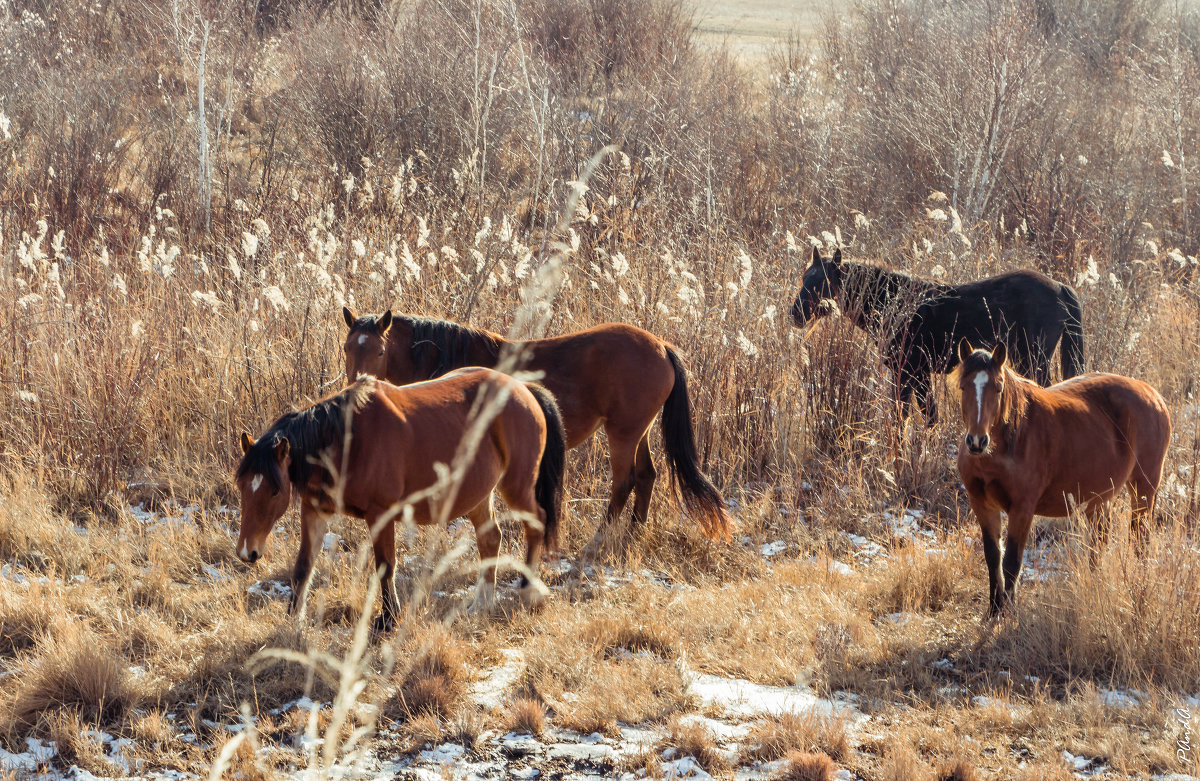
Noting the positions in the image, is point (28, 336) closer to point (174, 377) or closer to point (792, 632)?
→ point (174, 377)

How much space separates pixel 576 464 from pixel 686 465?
963mm

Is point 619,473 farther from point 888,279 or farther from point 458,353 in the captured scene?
point 888,279

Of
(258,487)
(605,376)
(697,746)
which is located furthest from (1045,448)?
(258,487)

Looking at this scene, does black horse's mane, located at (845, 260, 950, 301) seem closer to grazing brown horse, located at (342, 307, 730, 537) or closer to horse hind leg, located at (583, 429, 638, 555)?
grazing brown horse, located at (342, 307, 730, 537)

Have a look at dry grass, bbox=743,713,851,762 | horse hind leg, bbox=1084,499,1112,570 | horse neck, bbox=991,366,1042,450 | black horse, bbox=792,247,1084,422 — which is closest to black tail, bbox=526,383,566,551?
dry grass, bbox=743,713,851,762

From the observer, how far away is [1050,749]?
12.9 feet

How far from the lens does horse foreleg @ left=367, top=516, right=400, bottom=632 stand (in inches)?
181

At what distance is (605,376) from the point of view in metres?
5.92

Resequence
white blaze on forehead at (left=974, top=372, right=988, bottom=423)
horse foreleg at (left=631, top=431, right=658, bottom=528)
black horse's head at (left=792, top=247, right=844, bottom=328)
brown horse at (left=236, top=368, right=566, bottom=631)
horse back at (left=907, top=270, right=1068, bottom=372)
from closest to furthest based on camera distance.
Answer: brown horse at (left=236, top=368, right=566, bottom=631) < white blaze on forehead at (left=974, top=372, right=988, bottom=423) < horse foreleg at (left=631, top=431, right=658, bottom=528) < horse back at (left=907, top=270, right=1068, bottom=372) < black horse's head at (left=792, top=247, right=844, bottom=328)

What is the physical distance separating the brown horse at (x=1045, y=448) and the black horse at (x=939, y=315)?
6.27 feet

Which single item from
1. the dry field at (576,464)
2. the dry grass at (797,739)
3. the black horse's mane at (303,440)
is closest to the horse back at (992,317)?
the dry field at (576,464)

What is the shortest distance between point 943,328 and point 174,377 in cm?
569

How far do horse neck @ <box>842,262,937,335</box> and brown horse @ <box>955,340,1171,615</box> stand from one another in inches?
91.0

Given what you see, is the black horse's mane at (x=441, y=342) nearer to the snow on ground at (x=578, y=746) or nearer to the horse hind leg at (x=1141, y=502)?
the snow on ground at (x=578, y=746)
